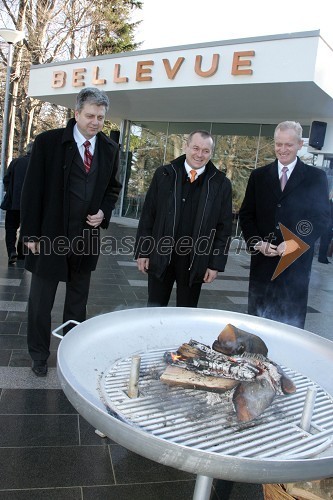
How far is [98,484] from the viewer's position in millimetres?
1888

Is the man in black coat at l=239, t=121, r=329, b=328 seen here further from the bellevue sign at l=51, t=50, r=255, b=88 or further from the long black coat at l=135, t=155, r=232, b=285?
the bellevue sign at l=51, t=50, r=255, b=88

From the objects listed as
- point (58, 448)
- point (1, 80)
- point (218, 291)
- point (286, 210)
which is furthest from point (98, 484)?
point (1, 80)

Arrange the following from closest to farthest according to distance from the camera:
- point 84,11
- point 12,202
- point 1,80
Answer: point 12,202, point 84,11, point 1,80

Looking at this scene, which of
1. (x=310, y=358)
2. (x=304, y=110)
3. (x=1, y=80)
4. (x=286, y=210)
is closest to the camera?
(x=310, y=358)

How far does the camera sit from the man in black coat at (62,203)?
264 cm

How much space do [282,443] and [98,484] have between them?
3.33 ft

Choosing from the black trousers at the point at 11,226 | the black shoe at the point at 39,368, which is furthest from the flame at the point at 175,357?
the black trousers at the point at 11,226

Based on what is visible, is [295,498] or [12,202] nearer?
[295,498]

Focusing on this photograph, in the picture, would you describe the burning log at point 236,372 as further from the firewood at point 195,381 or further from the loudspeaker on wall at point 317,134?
the loudspeaker on wall at point 317,134

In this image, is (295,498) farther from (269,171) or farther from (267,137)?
(267,137)

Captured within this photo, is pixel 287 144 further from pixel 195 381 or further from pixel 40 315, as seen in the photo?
Answer: pixel 40 315

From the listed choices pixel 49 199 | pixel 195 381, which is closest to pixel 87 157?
pixel 49 199

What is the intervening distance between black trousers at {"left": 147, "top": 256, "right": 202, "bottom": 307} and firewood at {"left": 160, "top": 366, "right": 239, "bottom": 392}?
147cm

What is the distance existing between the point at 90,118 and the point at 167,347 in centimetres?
155
